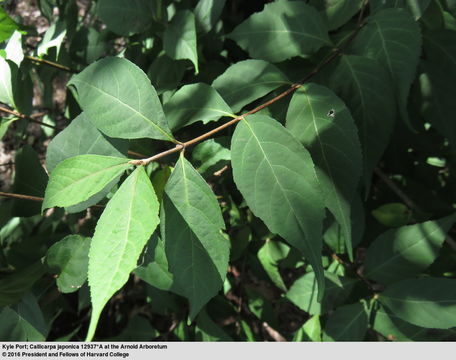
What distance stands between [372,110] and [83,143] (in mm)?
645

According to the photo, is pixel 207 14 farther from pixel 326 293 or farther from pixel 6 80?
pixel 326 293

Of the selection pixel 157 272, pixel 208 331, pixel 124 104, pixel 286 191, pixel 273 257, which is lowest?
pixel 208 331

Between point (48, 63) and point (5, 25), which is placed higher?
point (5, 25)

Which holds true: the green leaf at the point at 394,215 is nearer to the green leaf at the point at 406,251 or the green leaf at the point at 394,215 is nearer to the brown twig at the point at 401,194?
the brown twig at the point at 401,194

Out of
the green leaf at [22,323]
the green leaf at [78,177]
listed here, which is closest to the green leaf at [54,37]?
the green leaf at [78,177]

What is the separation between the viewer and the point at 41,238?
1383mm

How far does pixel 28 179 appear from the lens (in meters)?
1.13

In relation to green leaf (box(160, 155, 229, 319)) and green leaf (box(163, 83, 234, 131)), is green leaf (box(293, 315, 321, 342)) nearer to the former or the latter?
green leaf (box(160, 155, 229, 319))

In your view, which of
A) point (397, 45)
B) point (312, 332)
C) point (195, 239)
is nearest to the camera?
point (195, 239)

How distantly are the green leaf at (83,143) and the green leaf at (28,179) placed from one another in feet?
0.56

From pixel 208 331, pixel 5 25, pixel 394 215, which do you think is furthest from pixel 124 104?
pixel 394 215

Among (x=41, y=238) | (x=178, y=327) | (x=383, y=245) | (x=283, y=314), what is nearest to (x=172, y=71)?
(x=41, y=238)

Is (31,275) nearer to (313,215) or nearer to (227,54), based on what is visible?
(313,215)

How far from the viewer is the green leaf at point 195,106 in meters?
0.90
